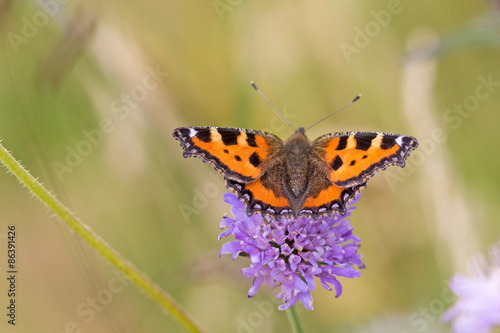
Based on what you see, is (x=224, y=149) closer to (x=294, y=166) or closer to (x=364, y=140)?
(x=294, y=166)

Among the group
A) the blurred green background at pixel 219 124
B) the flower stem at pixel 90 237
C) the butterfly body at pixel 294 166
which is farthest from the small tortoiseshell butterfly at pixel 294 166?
the blurred green background at pixel 219 124

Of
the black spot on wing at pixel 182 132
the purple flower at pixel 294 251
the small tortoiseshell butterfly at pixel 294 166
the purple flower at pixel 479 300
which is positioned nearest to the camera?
the purple flower at pixel 479 300

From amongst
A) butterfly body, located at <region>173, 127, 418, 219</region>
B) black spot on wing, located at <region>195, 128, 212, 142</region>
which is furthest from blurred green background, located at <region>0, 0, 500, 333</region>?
black spot on wing, located at <region>195, 128, 212, 142</region>

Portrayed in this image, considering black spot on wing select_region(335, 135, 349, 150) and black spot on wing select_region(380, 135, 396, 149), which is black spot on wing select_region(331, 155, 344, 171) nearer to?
black spot on wing select_region(335, 135, 349, 150)

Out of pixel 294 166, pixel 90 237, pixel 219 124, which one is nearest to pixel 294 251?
pixel 294 166

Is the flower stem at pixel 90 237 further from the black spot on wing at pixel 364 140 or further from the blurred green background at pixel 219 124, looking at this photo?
the black spot on wing at pixel 364 140

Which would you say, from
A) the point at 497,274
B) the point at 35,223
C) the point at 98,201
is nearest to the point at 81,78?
the point at 98,201
